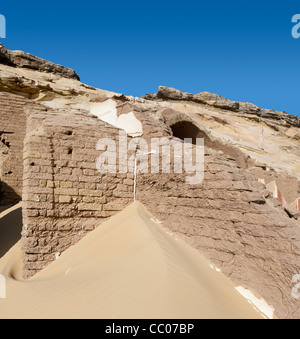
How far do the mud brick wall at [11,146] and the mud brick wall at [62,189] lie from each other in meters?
6.02

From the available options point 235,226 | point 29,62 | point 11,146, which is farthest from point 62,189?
point 29,62

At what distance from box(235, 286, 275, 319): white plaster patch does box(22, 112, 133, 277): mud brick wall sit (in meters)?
2.49

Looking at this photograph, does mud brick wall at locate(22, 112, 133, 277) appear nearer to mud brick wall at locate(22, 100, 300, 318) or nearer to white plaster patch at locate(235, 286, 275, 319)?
mud brick wall at locate(22, 100, 300, 318)

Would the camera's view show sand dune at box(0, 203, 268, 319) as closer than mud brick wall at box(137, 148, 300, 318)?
Yes

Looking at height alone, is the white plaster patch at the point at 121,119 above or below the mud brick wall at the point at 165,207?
above

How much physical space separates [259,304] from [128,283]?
1438 mm

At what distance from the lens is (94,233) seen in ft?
16.1

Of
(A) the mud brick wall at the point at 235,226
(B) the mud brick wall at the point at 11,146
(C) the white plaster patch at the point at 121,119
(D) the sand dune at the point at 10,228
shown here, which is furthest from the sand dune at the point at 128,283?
(B) the mud brick wall at the point at 11,146

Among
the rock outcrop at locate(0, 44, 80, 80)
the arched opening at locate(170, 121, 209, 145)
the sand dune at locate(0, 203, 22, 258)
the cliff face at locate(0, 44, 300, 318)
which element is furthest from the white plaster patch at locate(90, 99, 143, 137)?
the rock outcrop at locate(0, 44, 80, 80)

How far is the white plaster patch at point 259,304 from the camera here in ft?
10.7

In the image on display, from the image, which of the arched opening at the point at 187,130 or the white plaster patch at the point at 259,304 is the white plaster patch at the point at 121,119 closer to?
the arched opening at the point at 187,130

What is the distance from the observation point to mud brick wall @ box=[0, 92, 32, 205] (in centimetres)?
1066
